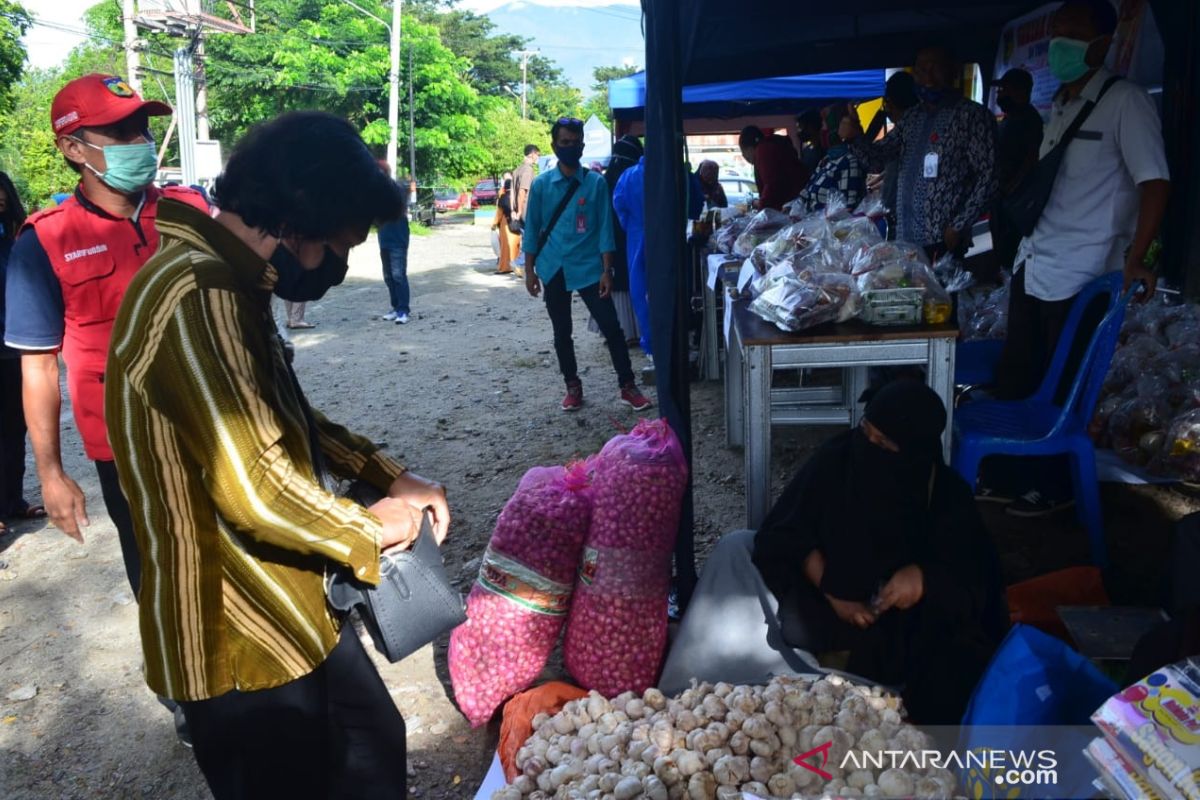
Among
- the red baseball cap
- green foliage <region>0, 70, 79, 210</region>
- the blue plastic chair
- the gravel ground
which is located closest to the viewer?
the red baseball cap

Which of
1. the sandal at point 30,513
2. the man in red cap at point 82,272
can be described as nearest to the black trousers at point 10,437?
the sandal at point 30,513

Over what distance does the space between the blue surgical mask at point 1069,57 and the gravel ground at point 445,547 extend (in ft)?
6.16

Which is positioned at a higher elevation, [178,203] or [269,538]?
[178,203]

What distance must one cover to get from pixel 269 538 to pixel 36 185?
2805cm

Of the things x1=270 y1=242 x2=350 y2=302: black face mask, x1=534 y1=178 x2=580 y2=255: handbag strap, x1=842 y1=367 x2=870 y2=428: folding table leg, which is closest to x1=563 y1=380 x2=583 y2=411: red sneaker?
x1=534 y1=178 x2=580 y2=255: handbag strap

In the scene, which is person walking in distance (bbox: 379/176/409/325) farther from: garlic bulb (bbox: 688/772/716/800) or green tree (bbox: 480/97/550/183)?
green tree (bbox: 480/97/550/183)

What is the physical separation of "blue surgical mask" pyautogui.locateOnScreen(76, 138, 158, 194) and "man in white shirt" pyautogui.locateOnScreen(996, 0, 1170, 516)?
350 cm

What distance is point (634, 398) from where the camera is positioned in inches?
251

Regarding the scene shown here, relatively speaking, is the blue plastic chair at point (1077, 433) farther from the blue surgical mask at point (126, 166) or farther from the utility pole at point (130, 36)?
the utility pole at point (130, 36)

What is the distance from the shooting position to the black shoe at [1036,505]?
4.05m

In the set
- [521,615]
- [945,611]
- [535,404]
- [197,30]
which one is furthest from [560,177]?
[197,30]

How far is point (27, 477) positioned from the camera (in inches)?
231

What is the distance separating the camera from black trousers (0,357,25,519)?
492 centimetres

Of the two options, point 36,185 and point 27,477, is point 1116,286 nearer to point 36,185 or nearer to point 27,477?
point 27,477
